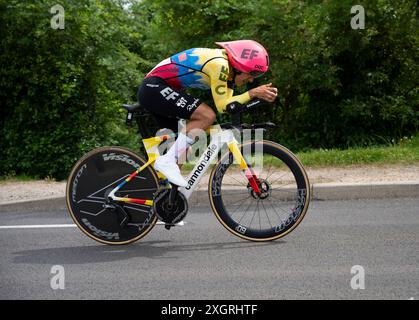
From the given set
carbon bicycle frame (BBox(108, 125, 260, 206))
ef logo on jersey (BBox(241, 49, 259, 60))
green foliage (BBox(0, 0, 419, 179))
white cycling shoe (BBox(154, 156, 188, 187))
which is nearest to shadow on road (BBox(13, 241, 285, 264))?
carbon bicycle frame (BBox(108, 125, 260, 206))

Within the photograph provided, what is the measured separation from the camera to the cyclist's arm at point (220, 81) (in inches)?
232

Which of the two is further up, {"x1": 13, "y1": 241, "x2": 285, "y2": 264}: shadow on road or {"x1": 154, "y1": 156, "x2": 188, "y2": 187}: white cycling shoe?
{"x1": 154, "y1": 156, "x2": 188, "y2": 187}: white cycling shoe

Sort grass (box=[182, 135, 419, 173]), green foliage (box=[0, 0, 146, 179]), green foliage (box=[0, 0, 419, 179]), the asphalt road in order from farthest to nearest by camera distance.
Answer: green foliage (box=[0, 0, 419, 179]) → green foliage (box=[0, 0, 146, 179]) → grass (box=[182, 135, 419, 173]) → the asphalt road

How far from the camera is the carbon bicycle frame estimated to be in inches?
241

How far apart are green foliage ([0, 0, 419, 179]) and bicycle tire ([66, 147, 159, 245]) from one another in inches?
229

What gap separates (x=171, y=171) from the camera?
6074mm

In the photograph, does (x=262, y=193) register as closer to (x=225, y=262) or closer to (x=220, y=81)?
(x=225, y=262)

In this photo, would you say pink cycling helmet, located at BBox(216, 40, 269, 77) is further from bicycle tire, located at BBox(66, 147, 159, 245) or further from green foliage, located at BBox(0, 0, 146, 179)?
green foliage, located at BBox(0, 0, 146, 179)

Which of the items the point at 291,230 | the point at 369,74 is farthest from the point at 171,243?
the point at 369,74

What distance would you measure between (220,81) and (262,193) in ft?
3.23

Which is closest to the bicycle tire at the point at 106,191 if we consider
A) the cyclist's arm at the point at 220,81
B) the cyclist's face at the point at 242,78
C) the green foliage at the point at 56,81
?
the cyclist's arm at the point at 220,81

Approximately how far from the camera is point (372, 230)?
663cm

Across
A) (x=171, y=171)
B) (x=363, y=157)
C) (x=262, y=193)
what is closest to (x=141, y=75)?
(x=363, y=157)

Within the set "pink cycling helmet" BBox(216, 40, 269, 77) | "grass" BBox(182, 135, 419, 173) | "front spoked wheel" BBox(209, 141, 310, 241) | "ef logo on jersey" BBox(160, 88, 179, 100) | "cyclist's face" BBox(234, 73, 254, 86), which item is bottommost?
"grass" BBox(182, 135, 419, 173)
